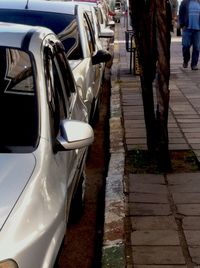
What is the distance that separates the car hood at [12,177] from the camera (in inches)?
117

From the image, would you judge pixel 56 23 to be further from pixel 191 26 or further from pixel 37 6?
pixel 191 26

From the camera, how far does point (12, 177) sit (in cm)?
320

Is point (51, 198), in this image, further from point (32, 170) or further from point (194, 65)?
point (194, 65)

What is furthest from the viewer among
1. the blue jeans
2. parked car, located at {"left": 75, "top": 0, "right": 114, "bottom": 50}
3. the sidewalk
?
the blue jeans

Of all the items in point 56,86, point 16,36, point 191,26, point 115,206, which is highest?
point 16,36

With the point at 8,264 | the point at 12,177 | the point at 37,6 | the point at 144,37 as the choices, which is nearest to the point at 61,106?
the point at 12,177

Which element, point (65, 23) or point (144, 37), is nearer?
point (144, 37)

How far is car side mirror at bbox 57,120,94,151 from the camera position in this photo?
3738 mm

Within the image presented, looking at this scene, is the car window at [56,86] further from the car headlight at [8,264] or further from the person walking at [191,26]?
the person walking at [191,26]

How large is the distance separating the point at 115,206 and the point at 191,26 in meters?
10.5

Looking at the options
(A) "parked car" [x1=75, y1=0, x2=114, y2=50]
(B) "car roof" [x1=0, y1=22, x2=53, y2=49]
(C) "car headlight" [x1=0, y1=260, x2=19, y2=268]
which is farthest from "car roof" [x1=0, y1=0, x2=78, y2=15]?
(C) "car headlight" [x1=0, y1=260, x2=19, y2=268]

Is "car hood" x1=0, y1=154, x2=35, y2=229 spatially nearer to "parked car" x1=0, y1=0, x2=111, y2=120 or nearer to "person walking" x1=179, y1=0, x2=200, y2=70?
"parked car" x1=0, y1=0, x2=111, y2=120

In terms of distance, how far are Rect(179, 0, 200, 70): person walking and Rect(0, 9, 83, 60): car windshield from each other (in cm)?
766

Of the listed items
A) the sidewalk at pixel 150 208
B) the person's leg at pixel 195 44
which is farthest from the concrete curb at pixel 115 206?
the person's leg at pixel 195 44
